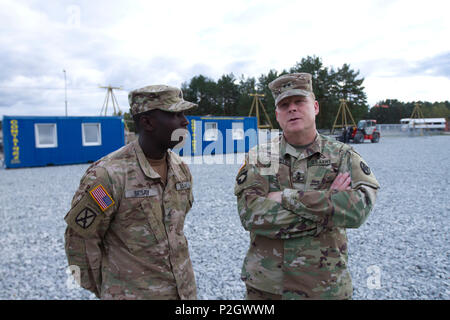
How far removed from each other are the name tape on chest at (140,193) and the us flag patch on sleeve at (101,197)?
107mm

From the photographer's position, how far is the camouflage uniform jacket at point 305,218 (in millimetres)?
1788

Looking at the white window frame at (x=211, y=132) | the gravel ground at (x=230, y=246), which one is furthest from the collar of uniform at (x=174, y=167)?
the white window frame at (x=211, y=132)

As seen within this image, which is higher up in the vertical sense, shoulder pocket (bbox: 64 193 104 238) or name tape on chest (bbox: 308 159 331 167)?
name tape on chest (bbox: 308 159 331 167)

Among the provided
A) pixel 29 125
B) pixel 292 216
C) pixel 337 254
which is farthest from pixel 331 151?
pixel 29 125

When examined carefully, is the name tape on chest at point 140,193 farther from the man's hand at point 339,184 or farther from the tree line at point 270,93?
the tree line at point 270,93

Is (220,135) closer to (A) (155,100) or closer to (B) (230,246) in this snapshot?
(B) (230,246)

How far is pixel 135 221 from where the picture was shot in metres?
1.94

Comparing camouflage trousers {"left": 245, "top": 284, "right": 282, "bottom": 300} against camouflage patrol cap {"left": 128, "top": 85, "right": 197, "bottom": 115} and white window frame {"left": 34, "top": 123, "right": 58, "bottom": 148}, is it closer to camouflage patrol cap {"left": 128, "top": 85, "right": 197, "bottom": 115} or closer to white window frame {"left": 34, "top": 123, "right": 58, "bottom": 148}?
camouflage patrol cap {"left": 128, "top": 85, "right": 197, "bottom": 115}

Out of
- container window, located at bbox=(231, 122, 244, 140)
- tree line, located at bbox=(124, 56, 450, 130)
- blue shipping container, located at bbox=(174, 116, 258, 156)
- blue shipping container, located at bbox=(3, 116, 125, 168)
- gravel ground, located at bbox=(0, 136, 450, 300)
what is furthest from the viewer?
tree line, located at bbox=(124, 56, 450, 130)

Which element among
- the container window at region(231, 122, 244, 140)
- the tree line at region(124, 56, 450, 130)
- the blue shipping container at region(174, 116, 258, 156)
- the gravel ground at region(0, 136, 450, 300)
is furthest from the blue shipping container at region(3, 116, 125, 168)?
the tree line at region(124, 56, 450, 130)

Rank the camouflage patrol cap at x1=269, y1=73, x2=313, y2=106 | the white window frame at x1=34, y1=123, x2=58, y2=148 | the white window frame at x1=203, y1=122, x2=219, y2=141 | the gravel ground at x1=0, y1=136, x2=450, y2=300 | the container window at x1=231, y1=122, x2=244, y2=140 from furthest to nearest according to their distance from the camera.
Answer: the container window at x1=231, y1=122, x2=244, y2=140, the white window frame at x1=203, y1=122, x2=219, y2=141, the white window frame at x1=34, y1=123, x2=58, y2=148, the gravel ground at x1=0, y1=136, x2=450, y2=300, the camouflage patrol cap at x1=269, y1=73, x2=313, y2=106

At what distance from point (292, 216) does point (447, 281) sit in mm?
2947

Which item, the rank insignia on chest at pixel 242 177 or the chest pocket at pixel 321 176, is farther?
the rank insignia on chest at pixel 242 177

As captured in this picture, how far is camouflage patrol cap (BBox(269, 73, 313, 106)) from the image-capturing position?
1.89m
